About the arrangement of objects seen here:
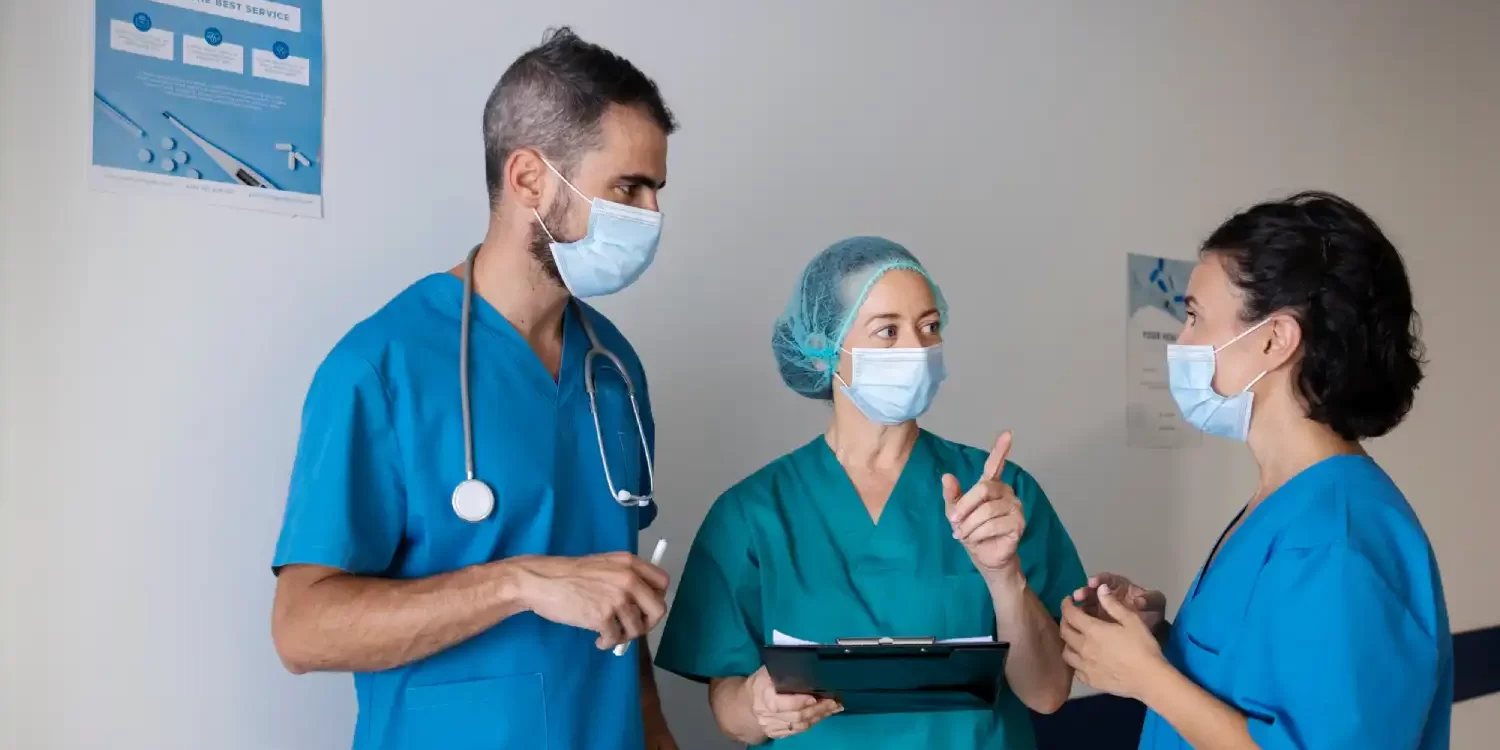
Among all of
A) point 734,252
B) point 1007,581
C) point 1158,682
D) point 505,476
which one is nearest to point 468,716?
point 505,476

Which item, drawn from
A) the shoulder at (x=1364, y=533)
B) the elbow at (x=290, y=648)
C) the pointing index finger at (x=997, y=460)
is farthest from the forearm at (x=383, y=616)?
the shoulder at (x=1364, y=533)

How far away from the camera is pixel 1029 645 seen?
135 centimetres

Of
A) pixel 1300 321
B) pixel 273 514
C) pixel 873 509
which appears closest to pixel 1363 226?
pixel 1300 321

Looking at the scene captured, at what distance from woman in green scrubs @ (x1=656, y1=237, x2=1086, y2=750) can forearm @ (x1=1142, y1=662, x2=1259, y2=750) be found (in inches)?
7.9

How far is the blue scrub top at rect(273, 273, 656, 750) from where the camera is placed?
3.89 ft

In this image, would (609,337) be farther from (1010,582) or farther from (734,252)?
(1010,582)

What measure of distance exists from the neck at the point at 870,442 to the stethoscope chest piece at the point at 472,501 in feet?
1.74

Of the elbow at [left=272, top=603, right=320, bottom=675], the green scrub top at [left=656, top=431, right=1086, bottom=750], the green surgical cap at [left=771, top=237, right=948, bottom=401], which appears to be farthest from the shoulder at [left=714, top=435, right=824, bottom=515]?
the elbow at [left=272, top=603, right=320, bottom=675]

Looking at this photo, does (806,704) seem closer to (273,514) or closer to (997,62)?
(273,514)

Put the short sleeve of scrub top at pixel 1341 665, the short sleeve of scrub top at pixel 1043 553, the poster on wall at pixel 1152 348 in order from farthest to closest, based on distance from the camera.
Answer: the poster on wall at pixel 1152 348 < the short sleeve of scrub top at pixel 1043 553 < the short sleeve of scrub top at pixel 1341 665

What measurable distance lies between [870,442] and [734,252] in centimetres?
56

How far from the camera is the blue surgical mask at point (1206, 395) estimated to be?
1310mm

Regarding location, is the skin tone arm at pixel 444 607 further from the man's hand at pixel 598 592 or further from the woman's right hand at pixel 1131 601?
the woman's right hand at pixel 1131 601

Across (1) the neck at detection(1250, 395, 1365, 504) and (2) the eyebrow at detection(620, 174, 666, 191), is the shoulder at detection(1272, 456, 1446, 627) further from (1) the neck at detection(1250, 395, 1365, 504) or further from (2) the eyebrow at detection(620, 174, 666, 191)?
(2) the eyebrow at detection(620, 174, 666, 191)
